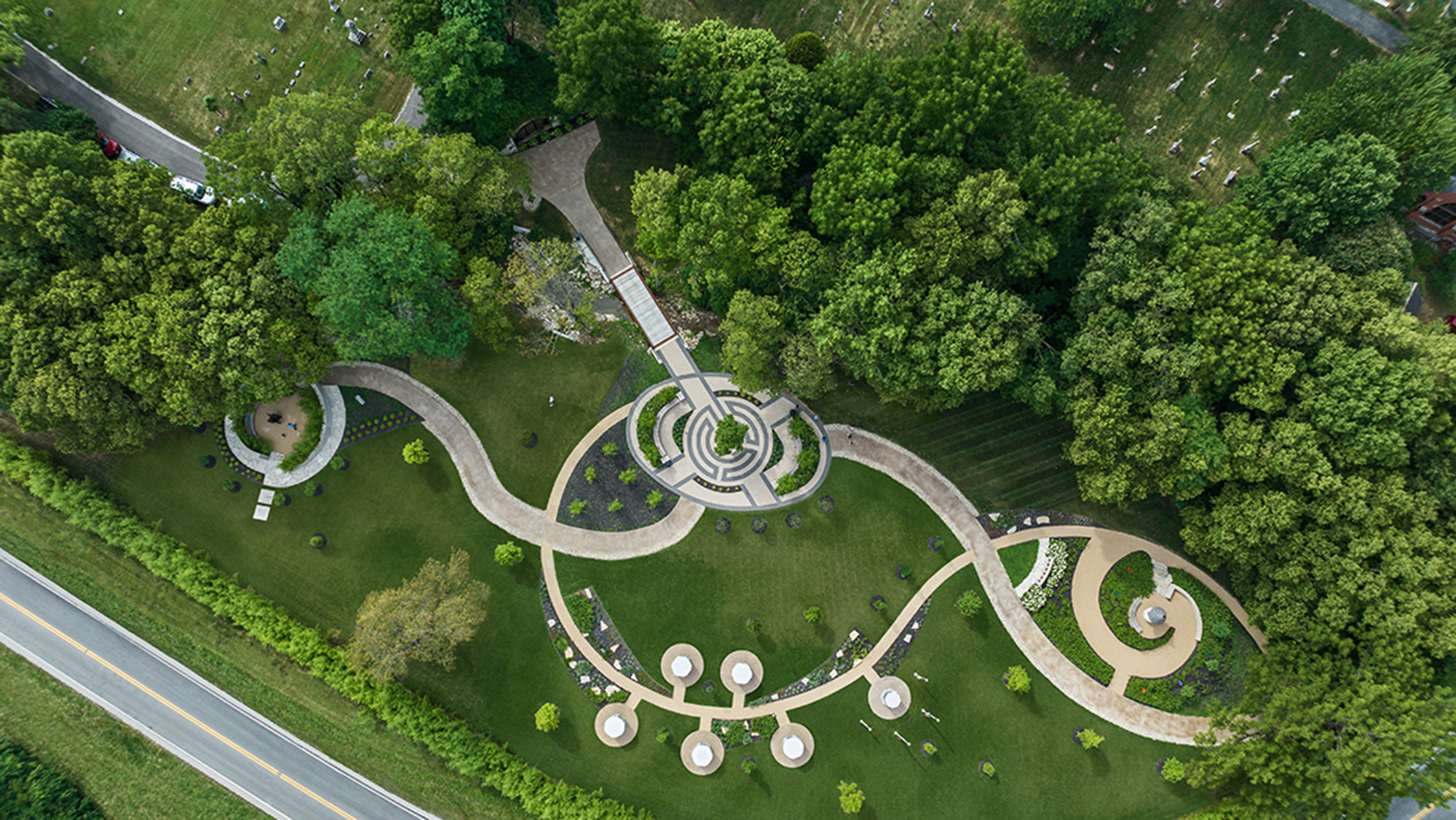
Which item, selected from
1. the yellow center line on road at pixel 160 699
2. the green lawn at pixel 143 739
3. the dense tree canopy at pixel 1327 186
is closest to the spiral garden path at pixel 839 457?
the green lawn at pixel 143 739

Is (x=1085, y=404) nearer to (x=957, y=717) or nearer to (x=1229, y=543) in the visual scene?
(x=1229, y=543)

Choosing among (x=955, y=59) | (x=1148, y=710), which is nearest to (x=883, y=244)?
(x=955, y=59)

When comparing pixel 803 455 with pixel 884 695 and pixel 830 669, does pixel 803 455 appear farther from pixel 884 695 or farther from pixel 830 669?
pixel 884 695

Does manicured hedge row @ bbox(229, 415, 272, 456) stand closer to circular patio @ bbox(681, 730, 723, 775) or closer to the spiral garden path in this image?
the spiral garden path

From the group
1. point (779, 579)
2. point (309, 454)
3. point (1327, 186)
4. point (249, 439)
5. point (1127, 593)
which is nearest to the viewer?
point (1327, 186)

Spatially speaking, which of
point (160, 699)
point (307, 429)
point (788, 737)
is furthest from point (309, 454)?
point (788, 737)
